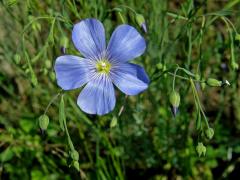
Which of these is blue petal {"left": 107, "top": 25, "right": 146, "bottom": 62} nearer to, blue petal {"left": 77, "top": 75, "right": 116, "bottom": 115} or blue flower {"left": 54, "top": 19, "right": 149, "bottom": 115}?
blue flower {"left": 54, "top": 19, "right": 149, "bottom": 115}

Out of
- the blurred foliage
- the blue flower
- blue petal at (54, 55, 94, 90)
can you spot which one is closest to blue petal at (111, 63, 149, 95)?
the blue flower

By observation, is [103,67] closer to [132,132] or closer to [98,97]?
[98,97]

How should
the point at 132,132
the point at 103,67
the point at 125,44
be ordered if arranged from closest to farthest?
the point at 125,44
the point at 103,67
the point at 132,132

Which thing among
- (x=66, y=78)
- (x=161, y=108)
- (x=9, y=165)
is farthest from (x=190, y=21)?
(x=9, y=165)

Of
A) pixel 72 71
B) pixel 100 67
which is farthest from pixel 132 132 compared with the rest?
pixel 72 71

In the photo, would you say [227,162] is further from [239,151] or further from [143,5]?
[143,5]
